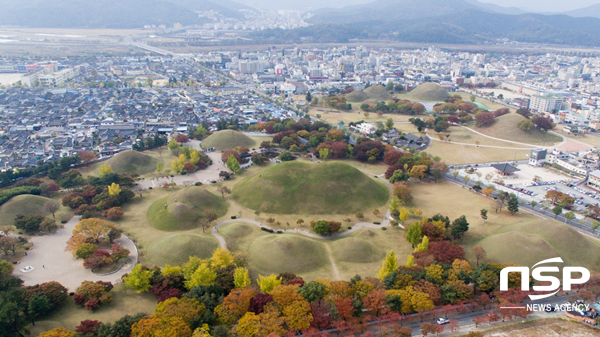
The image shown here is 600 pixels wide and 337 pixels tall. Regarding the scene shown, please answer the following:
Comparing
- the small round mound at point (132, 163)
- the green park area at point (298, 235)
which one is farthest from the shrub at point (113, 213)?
the small round mound at point (132, 163)

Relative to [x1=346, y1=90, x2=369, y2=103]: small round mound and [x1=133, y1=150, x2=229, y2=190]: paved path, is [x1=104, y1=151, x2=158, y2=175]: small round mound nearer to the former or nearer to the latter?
[x1=133, y1=150, x2=229, y2=190]: paved path

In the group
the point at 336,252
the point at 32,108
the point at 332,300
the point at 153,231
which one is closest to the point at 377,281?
the point at 332,300

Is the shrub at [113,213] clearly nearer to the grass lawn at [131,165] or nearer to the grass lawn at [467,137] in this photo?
the grass lawn at [131,165]

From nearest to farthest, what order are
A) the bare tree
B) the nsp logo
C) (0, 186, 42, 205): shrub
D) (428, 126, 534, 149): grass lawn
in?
the nsp logo → the bare tree → (0, 186, 42, 205): shrub → (428, 126, 534, 149): grass lawn

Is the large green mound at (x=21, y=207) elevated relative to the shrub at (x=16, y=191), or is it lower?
lower

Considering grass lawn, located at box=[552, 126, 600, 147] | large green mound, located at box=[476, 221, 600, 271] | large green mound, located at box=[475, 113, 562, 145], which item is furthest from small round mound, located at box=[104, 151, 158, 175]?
grass lawn, located at box=[552, 126, 600, 147]

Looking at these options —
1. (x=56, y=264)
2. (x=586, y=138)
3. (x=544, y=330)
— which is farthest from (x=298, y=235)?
(x=586, y=138)
